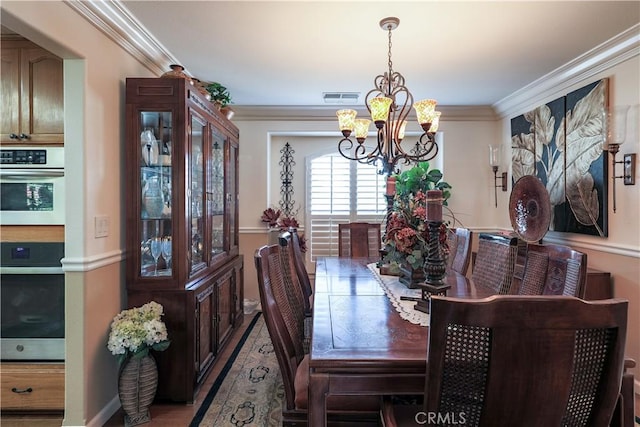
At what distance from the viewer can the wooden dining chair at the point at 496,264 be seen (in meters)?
2.27

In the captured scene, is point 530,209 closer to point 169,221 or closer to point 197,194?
point 197,194

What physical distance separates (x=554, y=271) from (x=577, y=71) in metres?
2.06

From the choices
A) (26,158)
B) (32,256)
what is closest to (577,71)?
(26,158)

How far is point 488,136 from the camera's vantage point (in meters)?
4.33

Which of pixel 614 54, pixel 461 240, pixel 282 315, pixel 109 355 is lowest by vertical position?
pixel 109 355

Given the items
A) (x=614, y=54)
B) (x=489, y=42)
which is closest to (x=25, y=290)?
(x=489, y=42)

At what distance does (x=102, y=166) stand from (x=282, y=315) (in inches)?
56.7

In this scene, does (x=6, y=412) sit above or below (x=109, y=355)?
below

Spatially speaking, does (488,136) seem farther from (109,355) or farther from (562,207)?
(109,355)

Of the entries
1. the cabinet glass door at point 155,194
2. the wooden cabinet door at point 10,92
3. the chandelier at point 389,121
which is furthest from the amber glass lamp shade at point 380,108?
the wooden cabinet door at point 10,92

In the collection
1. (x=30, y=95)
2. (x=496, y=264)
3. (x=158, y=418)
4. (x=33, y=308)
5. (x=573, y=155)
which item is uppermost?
(x=30, y=95)

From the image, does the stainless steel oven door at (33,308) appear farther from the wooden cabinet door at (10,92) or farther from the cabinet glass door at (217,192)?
the cabinet glass door at (217,192)

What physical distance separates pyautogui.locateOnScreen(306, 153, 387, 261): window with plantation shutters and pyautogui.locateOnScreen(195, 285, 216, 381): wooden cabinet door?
207 centimetres

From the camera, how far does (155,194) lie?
7.68ft
